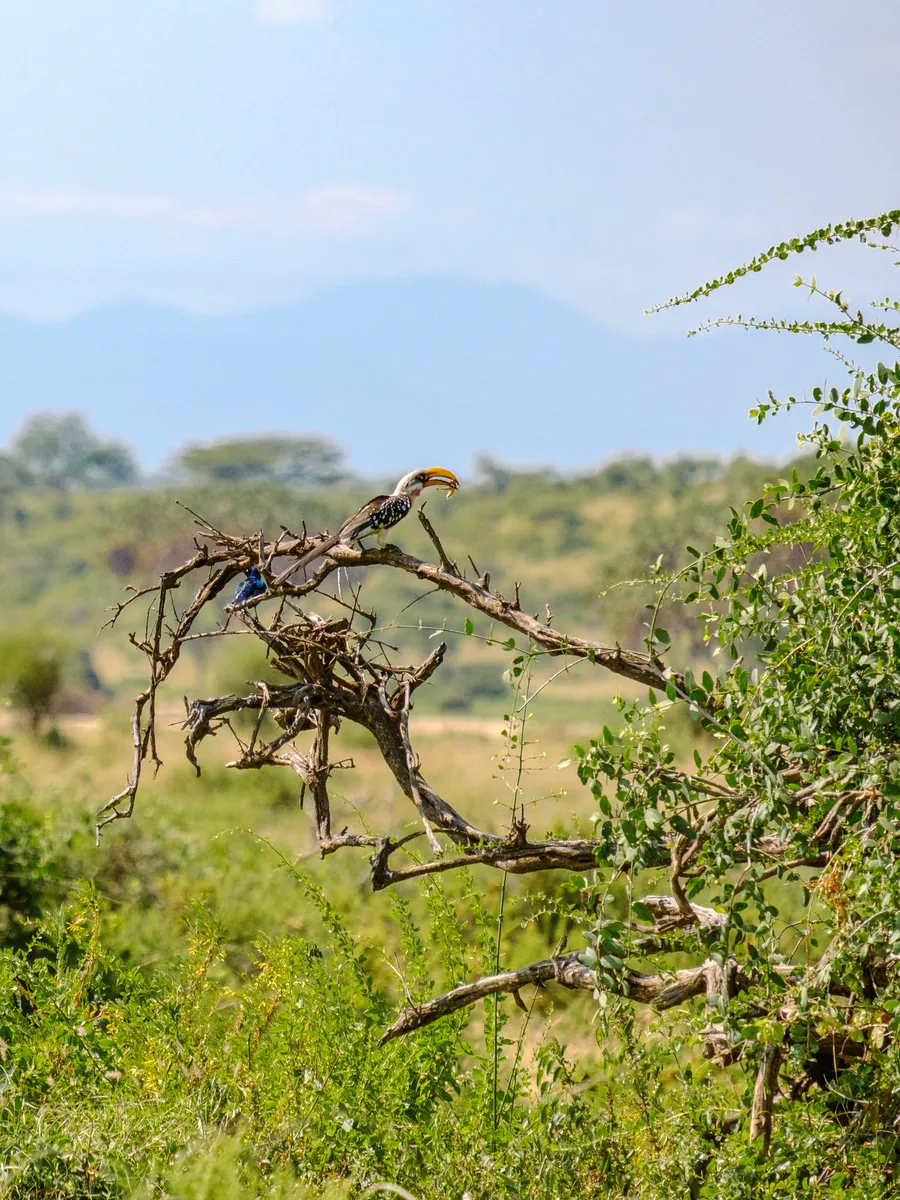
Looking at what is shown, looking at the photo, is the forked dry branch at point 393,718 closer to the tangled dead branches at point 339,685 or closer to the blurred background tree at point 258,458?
the tangled dead branches at point 339,685

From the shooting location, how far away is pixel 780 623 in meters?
2.60

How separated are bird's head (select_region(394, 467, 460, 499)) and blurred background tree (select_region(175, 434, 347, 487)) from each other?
176ft

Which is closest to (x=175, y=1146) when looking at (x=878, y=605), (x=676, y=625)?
(x=878, y=605)

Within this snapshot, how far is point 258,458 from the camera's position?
57.4 m

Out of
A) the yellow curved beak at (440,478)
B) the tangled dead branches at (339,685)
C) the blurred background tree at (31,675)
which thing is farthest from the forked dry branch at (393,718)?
the blurred background tree at (31,675)

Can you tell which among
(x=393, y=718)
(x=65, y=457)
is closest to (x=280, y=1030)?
(x=393, y=718)

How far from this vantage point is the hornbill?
3.18 metres

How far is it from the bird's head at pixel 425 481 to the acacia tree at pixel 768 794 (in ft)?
2.00

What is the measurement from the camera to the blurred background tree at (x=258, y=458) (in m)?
57.2

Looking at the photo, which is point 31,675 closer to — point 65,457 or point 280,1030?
point 280,1030

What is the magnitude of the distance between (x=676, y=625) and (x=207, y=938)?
31.2m

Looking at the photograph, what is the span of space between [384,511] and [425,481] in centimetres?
36

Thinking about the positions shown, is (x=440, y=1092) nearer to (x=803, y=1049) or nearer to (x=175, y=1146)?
(x=175, y=1146)

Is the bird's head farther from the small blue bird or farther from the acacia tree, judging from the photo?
the acacia tree
